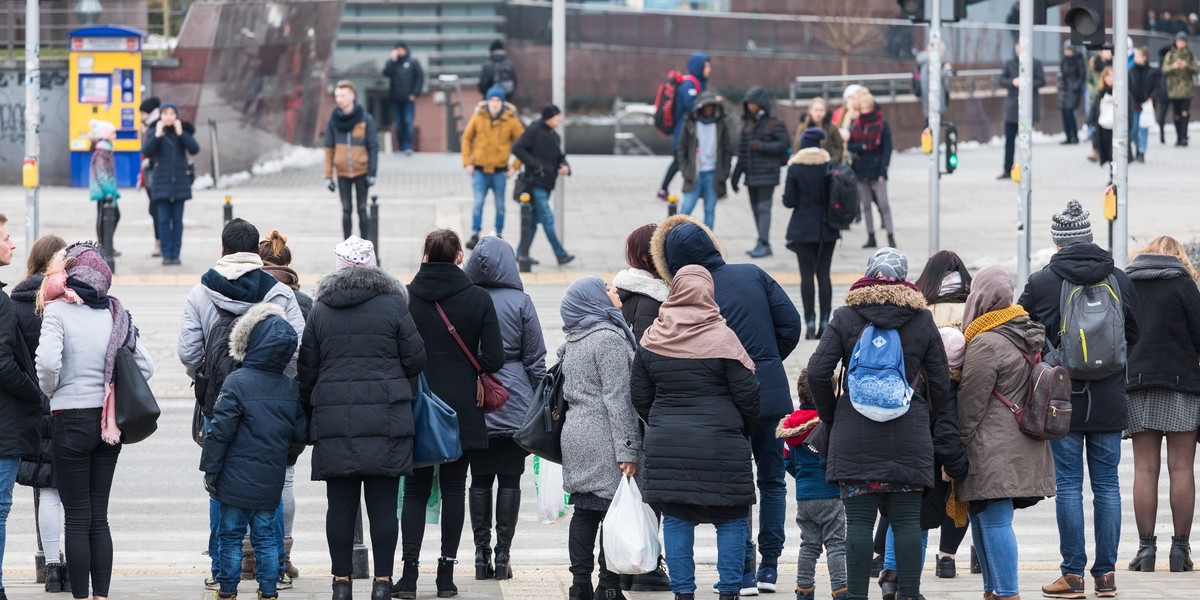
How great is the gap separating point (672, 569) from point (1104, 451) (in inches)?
88.2

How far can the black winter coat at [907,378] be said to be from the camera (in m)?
6.88

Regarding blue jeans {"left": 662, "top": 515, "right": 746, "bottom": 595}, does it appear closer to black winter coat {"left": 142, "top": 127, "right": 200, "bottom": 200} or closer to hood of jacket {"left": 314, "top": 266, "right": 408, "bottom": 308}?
hood of jacket {"left": 314, "top": 266, "right": 408, "bottom": 308}

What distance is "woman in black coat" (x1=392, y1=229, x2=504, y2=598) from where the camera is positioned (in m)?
7.97

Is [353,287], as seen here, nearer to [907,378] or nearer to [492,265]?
[492,265]

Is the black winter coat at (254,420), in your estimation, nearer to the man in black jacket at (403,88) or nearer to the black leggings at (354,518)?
the black leggings at (354,518)

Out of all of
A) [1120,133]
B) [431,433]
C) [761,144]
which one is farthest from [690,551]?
[761,144]

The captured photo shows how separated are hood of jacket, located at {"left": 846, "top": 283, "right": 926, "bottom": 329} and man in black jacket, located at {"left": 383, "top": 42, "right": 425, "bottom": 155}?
78.8ft

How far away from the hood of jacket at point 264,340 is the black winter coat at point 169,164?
1236cm

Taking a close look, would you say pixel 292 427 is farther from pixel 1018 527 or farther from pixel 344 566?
pixel 1018 527

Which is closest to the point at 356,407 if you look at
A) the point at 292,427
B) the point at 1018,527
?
the point at 292,427

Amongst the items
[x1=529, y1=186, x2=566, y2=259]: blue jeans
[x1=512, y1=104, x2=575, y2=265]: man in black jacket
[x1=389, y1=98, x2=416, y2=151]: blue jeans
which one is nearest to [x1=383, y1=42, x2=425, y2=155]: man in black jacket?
[x1=389, y1=98, x2=416, y2=151]: blue jeans

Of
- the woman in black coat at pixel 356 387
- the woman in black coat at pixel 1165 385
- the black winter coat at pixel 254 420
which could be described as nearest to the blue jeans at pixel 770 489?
the woman in black coat at pixel 356 387

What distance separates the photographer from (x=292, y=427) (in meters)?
7.40

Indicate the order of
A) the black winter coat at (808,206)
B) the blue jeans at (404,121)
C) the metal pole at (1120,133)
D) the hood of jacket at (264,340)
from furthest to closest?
the blue jeans at (404,121), the black winter coat at (808,206), the metal pole at (1120,133), the hood of jacket at (264,340)
